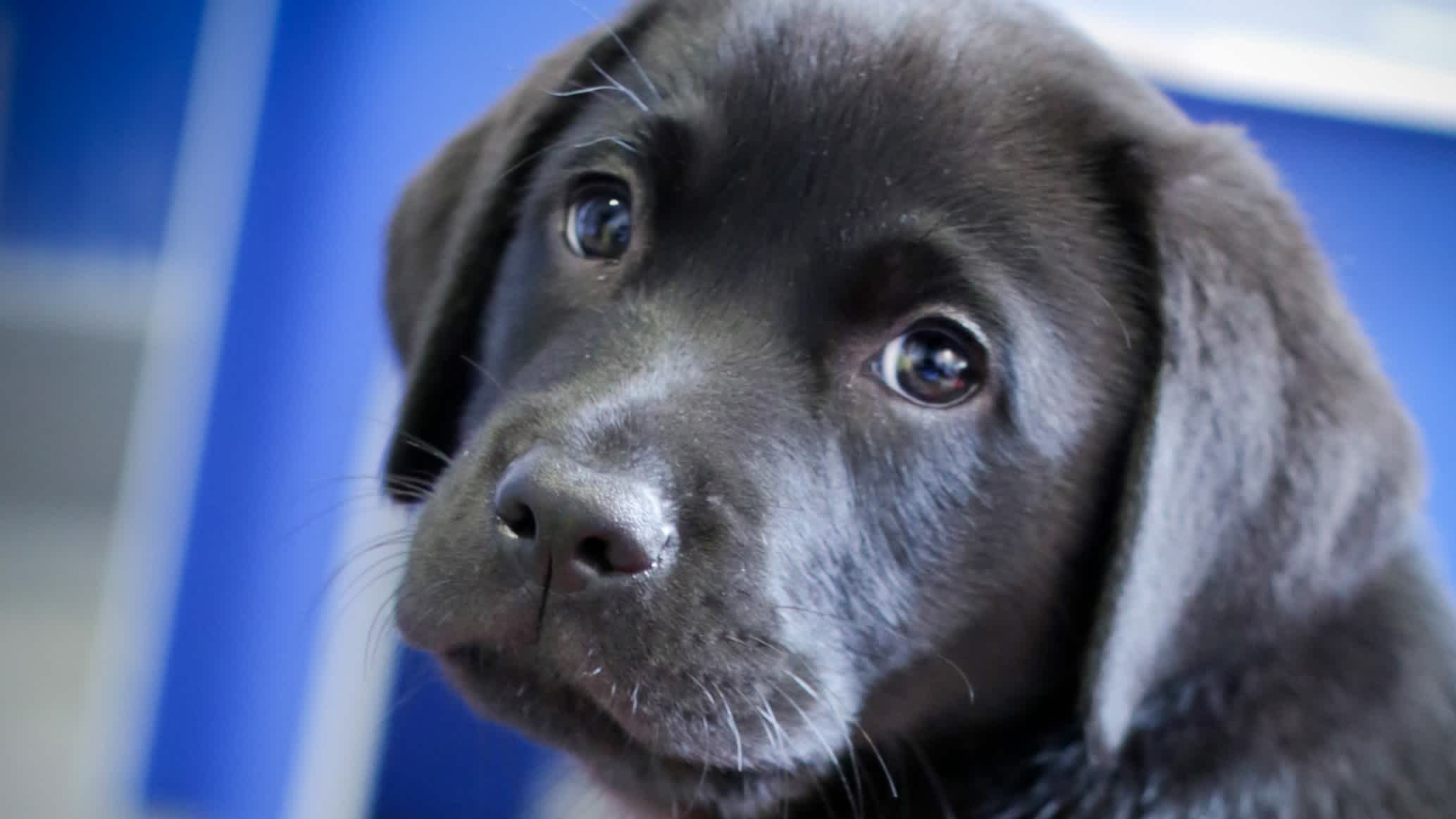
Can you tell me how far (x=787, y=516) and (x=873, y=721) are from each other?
1.17ft

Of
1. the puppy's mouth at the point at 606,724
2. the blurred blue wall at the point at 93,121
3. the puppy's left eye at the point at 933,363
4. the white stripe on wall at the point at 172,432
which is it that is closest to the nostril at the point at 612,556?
the puppy's mouth at the point at 606,724

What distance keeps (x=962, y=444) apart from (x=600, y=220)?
0.51 m

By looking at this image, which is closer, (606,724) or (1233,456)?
(606,724)

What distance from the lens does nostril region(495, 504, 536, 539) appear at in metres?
1.13

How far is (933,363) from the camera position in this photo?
1395 mm

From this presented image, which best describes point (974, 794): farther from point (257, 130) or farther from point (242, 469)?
point (257, 130)

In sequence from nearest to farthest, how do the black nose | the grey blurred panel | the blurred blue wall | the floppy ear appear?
the black nose, the floppy ear, the blurred blue wall, the grey blurred panel

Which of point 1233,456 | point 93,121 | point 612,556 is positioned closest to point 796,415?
point 612,556

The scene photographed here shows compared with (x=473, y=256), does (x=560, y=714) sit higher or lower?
lower

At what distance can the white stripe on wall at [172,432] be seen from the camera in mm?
3287

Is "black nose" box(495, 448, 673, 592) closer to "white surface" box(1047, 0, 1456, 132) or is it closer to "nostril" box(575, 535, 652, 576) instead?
"nostril" box(575, 535, 652, 576)

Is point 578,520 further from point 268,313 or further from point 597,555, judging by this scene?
point 268,313

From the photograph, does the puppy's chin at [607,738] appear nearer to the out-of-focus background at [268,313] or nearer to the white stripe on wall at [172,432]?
the out-of-focus background at [268,313]

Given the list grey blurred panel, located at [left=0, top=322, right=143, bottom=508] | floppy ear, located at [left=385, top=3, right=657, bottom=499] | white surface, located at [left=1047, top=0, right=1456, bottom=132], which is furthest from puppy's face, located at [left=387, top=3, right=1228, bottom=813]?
grey blurred panel, located at [left=0, top=322, right=143, bottom=508]
